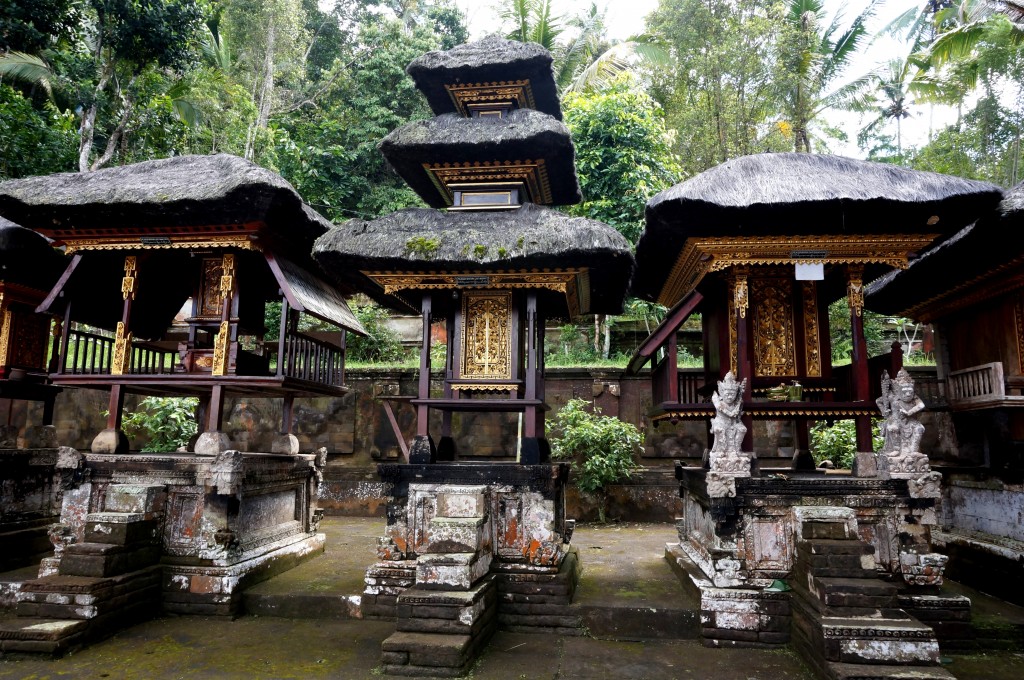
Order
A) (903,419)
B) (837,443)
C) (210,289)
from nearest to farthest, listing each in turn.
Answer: (903,419) < (210,289) < (837,443)

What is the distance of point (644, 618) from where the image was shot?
688 cm

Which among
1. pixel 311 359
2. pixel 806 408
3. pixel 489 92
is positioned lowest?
pixel 806 408

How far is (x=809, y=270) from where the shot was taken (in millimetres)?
7703

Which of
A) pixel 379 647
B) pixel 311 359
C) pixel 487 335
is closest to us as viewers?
pixel 379 647

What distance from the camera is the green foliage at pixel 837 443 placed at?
12219mm

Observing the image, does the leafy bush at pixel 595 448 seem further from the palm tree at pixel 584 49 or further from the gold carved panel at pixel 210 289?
the palm tree at pixel 584 49

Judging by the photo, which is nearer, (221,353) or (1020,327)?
(221,353)

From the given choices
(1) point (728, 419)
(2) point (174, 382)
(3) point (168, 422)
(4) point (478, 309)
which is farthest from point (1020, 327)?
(3) point (168, 422)

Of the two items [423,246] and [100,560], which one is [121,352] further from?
[423,246]

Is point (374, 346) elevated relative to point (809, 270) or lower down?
elevated

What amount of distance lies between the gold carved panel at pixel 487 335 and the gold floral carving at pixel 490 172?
193 cm

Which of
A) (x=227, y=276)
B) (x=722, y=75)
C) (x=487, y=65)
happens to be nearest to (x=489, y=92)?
(x=487, y=65)

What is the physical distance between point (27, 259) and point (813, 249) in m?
11.8

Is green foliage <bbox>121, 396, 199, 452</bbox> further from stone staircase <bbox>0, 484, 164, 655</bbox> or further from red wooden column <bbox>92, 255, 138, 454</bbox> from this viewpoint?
stone staircase <bbox>0, 484, 164, 655</bbox>
